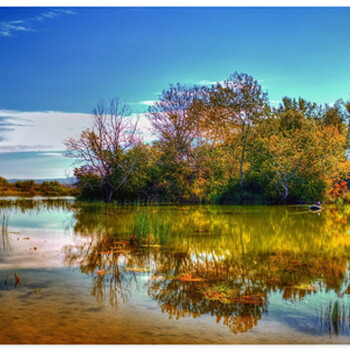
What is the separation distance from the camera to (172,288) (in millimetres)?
5711

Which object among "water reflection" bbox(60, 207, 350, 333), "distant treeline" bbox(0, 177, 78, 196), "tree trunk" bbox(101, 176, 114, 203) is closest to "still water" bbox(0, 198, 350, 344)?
"water reflection" bbox(60, 207, 350, 333)

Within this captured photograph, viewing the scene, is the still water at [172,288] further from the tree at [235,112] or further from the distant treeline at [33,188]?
the distant treeline at [33,188]

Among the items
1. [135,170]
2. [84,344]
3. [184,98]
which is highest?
[184,98]

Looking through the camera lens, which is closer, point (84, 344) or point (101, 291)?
point (84, 344)

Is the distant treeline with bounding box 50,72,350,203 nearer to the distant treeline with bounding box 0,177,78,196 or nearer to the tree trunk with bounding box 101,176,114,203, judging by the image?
the tree trunk with bounding box 101,176,114,203

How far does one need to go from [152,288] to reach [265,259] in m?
2.85

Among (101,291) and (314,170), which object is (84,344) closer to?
(101,291)

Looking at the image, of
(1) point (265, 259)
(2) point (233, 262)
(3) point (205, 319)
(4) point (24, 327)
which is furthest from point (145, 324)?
(1) point (265, 259)

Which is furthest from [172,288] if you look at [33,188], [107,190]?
[33,188]

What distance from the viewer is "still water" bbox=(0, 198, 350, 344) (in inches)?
165

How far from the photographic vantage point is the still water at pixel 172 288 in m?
4.19

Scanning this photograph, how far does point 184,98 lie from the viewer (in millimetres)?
26250

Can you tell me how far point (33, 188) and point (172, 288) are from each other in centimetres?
3128

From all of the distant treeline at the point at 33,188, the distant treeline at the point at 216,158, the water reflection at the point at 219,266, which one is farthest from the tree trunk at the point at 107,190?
the distant treeline at the point at 33,188
